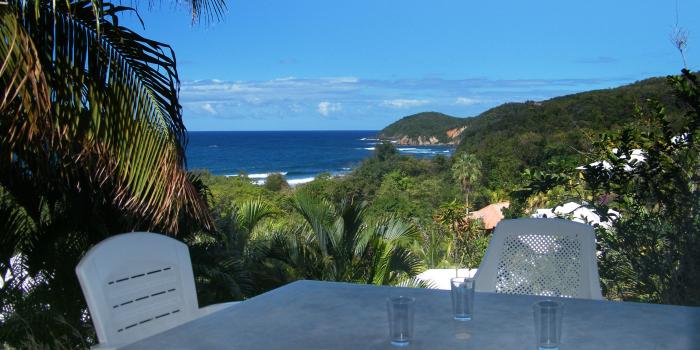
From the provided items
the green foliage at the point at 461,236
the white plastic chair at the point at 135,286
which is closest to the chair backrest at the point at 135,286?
the white plastic chair at the point at 135,286

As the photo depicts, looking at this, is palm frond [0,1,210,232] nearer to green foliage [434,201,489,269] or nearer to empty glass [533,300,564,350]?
empty glass [533,300,564,350]

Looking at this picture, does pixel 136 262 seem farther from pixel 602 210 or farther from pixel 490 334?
pixel 602 210

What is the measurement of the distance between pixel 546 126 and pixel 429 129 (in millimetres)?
Result: 10707

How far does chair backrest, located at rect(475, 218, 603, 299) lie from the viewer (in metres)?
2.53

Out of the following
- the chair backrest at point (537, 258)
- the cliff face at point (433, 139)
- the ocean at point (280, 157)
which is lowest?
the ocean at point (280, 157)

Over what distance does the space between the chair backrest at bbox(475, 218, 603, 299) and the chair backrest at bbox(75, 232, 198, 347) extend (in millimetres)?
1094

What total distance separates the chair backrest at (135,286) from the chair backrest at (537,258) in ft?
3.59

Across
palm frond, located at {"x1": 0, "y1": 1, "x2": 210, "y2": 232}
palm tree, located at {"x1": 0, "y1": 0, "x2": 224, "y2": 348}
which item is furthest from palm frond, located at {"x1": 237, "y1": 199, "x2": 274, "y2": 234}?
palm frond, located at {"x1": 0, "y1": 1, "x2": 210, "y2": 232}

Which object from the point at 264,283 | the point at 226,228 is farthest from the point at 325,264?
the point at 226,228

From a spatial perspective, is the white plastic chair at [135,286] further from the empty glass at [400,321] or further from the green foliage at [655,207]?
the green foliage at [655,207]

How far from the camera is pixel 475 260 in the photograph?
7223mm

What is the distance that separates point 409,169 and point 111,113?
1665 cm

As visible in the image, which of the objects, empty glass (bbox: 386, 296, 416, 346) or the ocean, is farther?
the ocean

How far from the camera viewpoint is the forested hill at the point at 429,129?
17.7 meters
